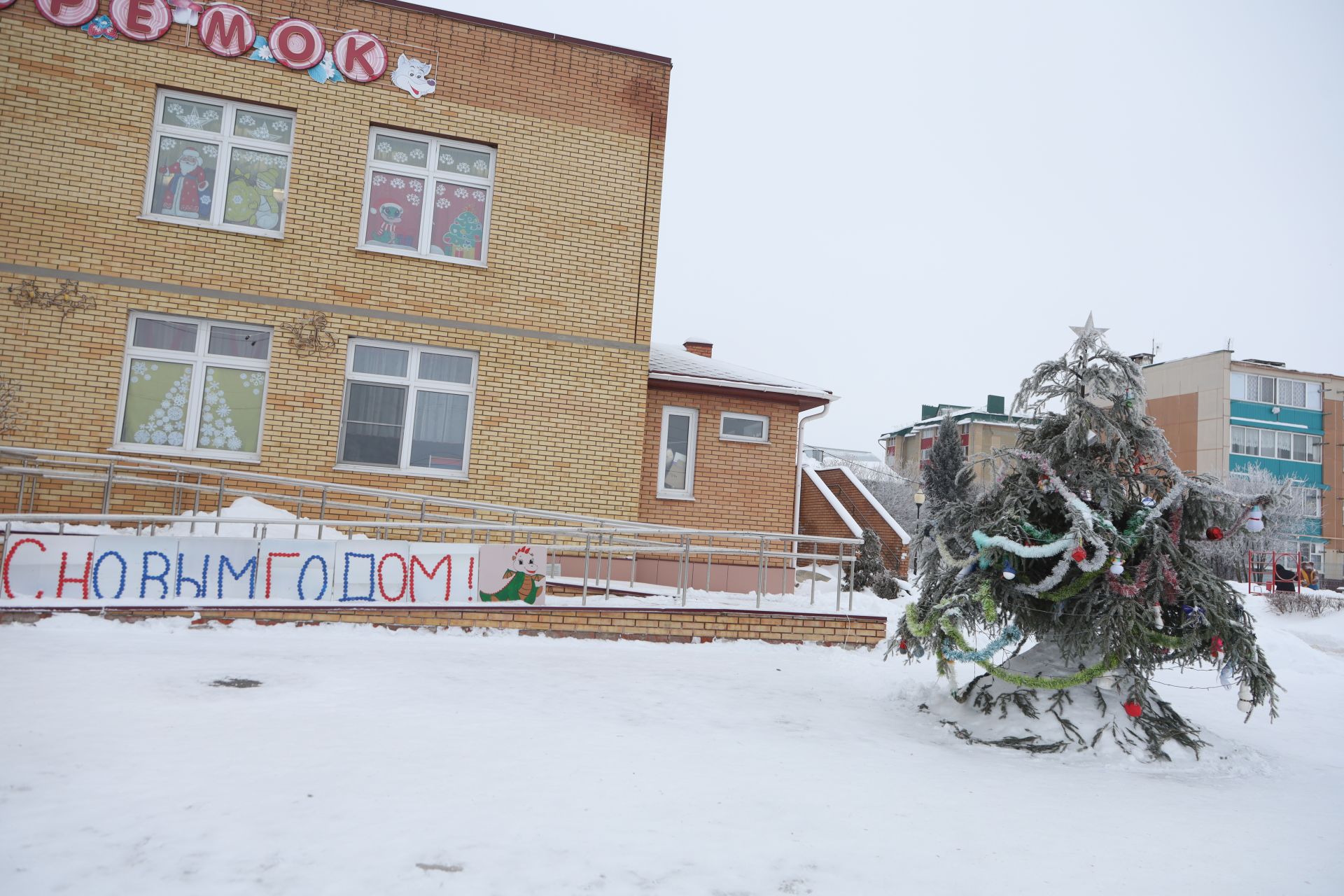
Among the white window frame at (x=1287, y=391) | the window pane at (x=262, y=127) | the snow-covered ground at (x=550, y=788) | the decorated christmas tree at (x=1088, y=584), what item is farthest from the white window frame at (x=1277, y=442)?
the window pane at (x=262, y=127)

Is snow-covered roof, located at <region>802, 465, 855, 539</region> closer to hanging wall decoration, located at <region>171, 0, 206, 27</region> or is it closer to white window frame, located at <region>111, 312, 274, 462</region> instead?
white window frame, located at <region>111, 312, 274, 462</region>

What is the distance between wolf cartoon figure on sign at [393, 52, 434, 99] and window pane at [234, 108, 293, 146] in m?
1.50

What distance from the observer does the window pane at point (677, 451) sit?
13.7m

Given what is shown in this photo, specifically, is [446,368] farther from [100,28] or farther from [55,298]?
[100,28]

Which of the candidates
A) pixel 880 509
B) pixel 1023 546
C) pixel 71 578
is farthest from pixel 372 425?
pixel 880 509

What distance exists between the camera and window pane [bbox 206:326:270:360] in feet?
36.5

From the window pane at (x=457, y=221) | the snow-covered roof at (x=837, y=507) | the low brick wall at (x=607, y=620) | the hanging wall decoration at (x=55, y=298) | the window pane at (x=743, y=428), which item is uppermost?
the window pane at (x=457, y=221)

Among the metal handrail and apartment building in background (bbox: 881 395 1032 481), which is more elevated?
apartment building in background (bbox: 881 395 1032 481)

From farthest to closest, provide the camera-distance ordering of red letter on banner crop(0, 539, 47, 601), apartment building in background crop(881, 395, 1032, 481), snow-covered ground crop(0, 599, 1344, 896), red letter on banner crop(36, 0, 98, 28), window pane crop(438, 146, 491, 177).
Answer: apartment building in background crop(881, 395, 1032, 481) < window pane crop(438, 146, 491, 177) < red letter on banner crop(36, 0, 98, 28) < red letter on banner crop(0, 539, 47, 601) < snow-covered ground crop(0, 599, 1344, 896)

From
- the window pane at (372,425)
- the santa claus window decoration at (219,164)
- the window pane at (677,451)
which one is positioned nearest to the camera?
the santa claus window decoration at (219,164)

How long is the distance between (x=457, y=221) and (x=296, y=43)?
114 inches

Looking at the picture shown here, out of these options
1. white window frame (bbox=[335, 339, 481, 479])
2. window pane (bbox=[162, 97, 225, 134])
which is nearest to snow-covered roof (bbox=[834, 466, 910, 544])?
white window frame (bbox=[335, 339, 481, 479])

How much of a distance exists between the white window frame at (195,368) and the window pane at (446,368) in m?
1.86

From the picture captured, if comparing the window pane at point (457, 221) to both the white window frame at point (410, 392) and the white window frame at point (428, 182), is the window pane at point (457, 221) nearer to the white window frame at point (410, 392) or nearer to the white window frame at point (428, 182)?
the white window frame at point (428, 182)
